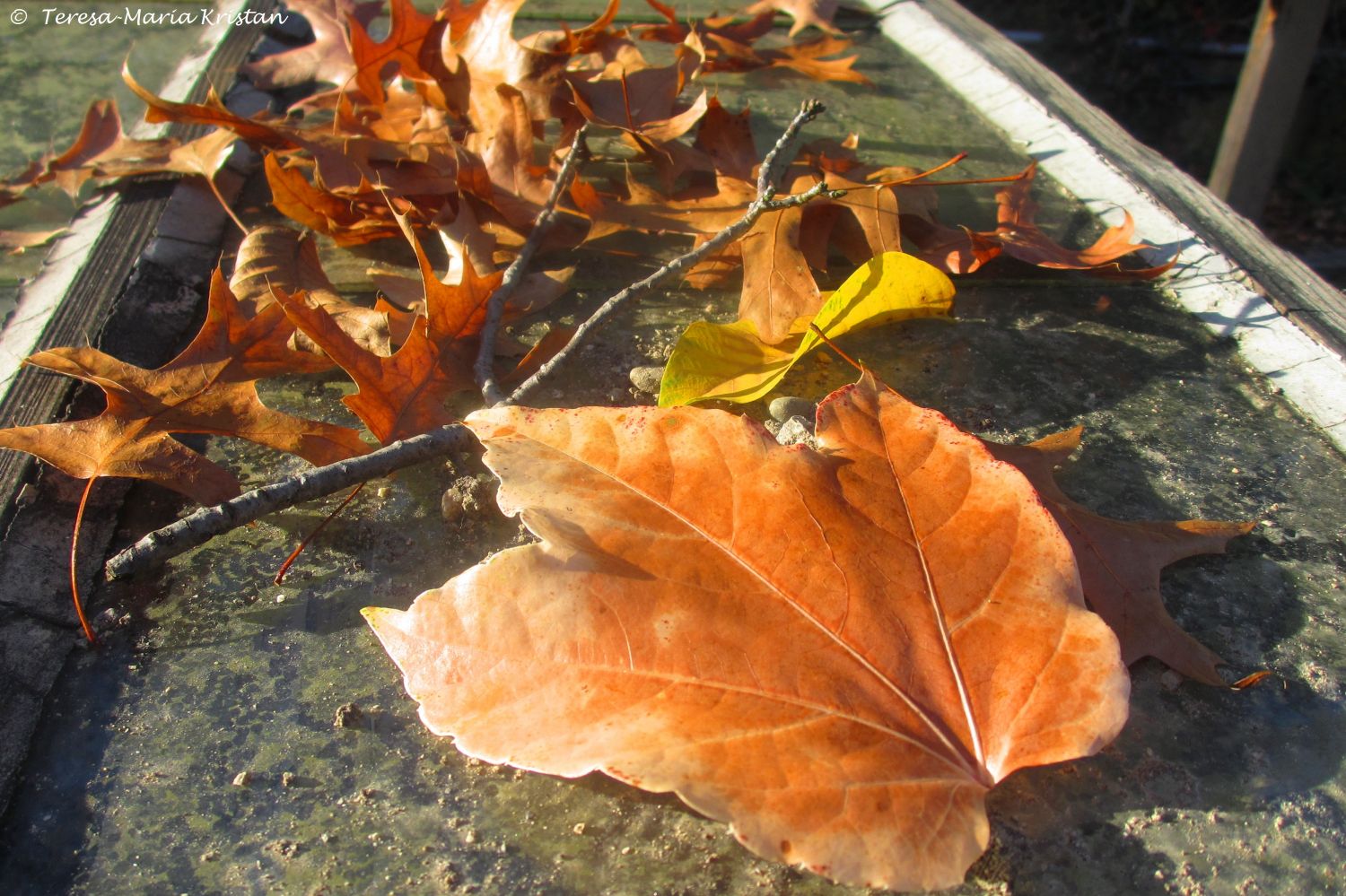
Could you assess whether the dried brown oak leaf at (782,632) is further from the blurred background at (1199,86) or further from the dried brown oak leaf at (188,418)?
the blurred background at (1199,86)

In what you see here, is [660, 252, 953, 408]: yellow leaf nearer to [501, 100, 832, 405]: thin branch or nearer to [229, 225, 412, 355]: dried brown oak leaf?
[501, 100, 832, 405]: thin branch

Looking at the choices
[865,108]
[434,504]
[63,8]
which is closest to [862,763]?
[434,504]

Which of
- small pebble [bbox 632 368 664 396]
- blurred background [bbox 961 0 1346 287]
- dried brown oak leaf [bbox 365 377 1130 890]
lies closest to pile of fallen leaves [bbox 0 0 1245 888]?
dried brown oak leaf [bbox 365 377 1130 890]

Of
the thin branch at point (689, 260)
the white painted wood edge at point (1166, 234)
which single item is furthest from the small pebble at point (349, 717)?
the white painted wood edge at point (1166, 234)

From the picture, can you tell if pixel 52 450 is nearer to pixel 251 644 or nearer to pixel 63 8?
pixel 251 644

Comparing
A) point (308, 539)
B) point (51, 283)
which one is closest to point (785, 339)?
point (308, 539)
